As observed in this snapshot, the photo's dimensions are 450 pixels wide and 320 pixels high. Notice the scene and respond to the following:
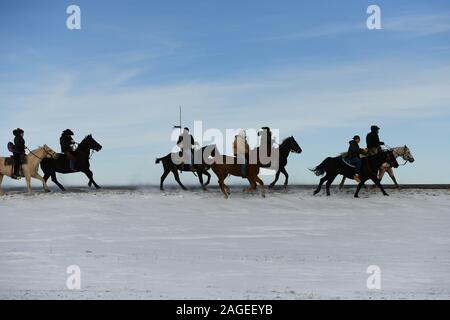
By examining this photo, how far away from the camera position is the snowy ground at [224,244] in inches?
428

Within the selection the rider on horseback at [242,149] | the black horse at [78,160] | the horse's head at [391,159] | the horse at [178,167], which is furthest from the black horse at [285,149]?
the black horse at [78,160]

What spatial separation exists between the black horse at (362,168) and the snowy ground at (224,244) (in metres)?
0.70

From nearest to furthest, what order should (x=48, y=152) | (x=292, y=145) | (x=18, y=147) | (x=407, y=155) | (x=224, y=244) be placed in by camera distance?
(x=224, y=244) → (x=18, y=147) → (x=407, y=155) → (x=48, y=152) → (x=292, y=145)

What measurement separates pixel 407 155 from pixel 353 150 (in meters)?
2.26

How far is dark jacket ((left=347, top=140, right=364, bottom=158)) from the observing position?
2412 centimetres

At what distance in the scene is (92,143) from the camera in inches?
1004

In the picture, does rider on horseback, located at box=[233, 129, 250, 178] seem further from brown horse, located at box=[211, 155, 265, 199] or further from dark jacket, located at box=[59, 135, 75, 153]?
dark jacket, located at box=[59, 135, 75, 153]

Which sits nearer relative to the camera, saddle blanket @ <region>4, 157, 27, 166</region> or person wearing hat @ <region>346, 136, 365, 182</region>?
person wearing hat @ <region>346, 136, 365, 182</region>

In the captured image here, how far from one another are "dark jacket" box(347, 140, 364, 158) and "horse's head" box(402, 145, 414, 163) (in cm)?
178

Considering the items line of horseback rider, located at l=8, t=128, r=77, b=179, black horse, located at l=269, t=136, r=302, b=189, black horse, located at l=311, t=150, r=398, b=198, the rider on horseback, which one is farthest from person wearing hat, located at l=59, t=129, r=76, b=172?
black horse, located at l=311, t=150, r=398, b=198

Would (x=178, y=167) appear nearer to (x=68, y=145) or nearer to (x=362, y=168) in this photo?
(x=68, y=145)

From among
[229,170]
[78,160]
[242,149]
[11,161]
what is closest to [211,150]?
[229,170]
